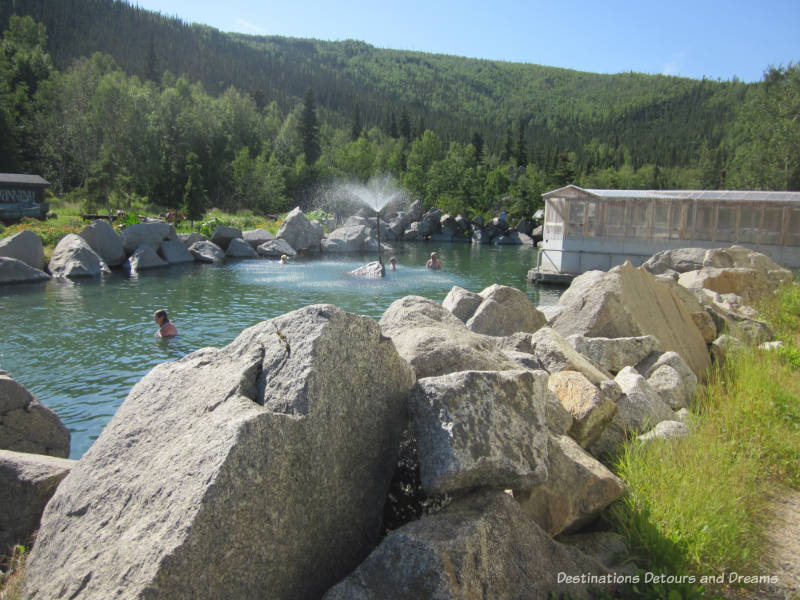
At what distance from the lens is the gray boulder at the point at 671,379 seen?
23.4 ft

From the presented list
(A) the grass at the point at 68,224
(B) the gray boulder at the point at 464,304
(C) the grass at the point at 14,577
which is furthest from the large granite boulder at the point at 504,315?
(A) the grass at the point at 68,224

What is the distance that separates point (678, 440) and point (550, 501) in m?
1.86

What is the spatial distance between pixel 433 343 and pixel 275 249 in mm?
39219

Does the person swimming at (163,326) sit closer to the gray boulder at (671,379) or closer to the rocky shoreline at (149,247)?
the gray boulder at (671,379)

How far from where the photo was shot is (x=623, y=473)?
4781 mm

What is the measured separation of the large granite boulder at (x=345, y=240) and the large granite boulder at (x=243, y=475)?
42.9 meters

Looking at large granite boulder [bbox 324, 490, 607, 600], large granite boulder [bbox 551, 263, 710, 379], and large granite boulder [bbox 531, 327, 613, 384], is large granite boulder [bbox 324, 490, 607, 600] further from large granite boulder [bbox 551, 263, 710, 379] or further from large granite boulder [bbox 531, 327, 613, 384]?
large granite boulder [bbox 551, 263, 710, 379]

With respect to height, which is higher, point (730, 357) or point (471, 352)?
point (471, 352)

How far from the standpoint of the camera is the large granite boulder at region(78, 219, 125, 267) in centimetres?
3216

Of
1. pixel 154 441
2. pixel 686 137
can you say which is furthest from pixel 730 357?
pixel 686 137

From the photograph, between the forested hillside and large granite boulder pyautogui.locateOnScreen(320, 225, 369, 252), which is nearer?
large granite boulder pyautogui.locateOnScreen(320, 225, 369, 252)

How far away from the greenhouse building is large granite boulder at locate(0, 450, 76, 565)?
32177 mm

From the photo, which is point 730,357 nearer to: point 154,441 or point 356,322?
point 356,322

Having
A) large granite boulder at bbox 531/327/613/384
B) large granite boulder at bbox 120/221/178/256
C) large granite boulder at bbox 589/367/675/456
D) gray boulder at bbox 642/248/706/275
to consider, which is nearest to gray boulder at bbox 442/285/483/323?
large granite boulder at bbox 531/327/613/384
